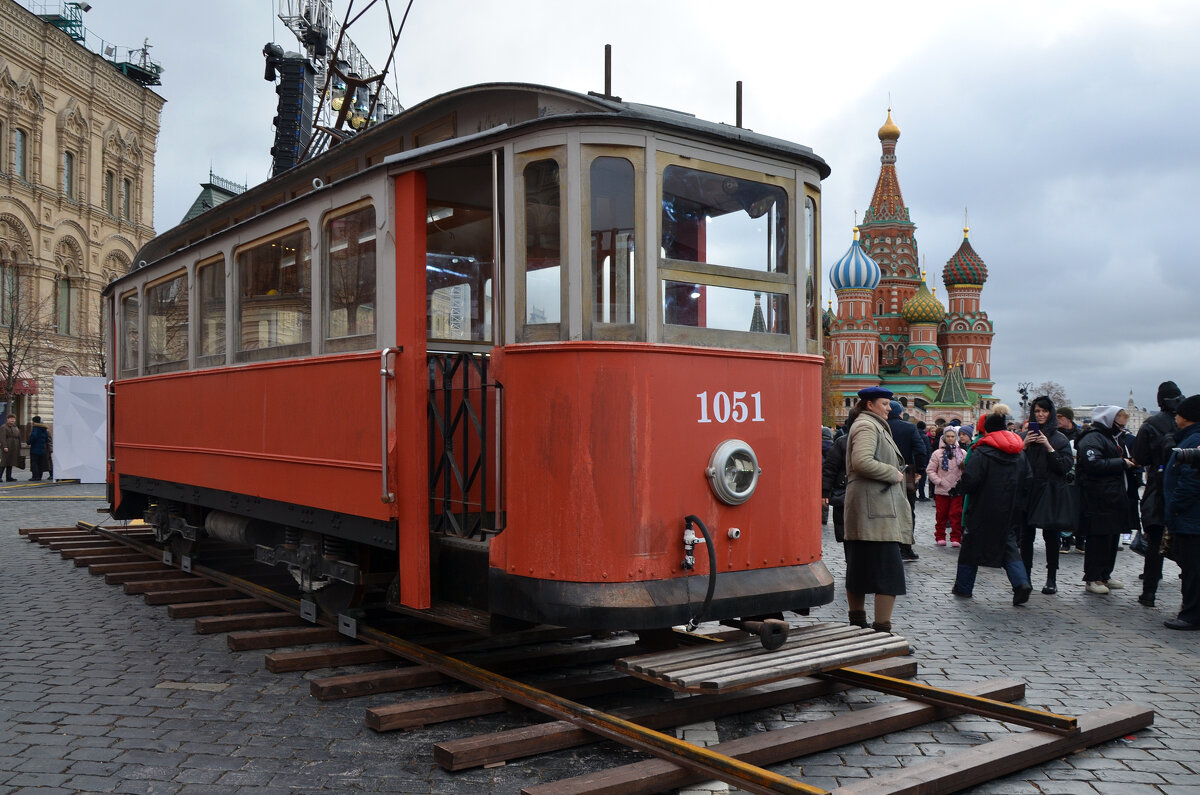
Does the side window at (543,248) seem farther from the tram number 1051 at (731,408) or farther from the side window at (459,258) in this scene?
the side window at (459,258)

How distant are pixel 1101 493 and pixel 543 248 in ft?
22.5

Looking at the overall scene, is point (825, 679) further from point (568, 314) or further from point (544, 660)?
point (568, 314)

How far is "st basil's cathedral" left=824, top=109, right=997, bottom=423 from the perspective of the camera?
3100 inches

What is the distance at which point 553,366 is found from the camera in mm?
5238

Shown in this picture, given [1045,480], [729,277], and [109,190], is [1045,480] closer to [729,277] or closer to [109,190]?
[729,277]

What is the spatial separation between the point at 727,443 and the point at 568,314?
1.07 meters

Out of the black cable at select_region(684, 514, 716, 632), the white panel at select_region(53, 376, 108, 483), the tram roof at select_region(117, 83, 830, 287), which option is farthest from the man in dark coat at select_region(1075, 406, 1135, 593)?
the white panel at select_region(53, 376, 108, 483)

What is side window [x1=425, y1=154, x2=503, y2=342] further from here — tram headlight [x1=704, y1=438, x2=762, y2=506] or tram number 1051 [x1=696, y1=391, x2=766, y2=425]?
tram headlight [x1=704, y1=438, x2=762, y2=506]

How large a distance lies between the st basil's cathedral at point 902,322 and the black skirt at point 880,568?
228ft

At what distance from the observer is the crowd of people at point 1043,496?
23.4 ft

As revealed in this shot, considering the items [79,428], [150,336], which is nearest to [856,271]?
[79,428]

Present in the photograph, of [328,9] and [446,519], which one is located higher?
[328,9]

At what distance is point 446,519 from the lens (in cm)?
602

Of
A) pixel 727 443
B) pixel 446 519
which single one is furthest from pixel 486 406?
pixel 727 443
